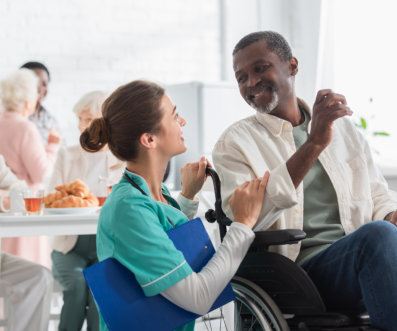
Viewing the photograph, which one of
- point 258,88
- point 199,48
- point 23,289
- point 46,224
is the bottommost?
point 23,289

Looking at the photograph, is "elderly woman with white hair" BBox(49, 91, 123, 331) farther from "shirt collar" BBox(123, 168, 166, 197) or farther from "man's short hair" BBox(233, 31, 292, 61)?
"shirt collar" BBox(123, 168, 166, 197)

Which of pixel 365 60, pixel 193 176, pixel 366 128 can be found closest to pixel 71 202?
pixel 193 176

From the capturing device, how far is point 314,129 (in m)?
1.40

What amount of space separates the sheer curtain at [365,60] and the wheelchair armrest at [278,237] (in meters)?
2.22

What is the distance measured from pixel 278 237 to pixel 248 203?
0.10 m

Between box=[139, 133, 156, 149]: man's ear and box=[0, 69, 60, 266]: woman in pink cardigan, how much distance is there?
2.01 m

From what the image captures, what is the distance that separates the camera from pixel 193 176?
1604 mm

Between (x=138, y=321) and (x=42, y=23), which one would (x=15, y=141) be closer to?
(x=42, y=23)

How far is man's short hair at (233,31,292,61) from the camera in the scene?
1.72 metres

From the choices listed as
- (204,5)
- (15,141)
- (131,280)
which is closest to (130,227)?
(131,280)

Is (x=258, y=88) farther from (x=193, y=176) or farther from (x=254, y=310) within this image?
(x=254, y=310)

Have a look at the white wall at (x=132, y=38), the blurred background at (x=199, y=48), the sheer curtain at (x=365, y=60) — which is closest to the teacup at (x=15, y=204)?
the blurred background at (x=199, y=48)

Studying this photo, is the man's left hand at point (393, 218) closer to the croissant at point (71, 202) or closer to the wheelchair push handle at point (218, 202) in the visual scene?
the wheelchair push handle at point (218, 202)

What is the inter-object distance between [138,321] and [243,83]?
0.76 m
